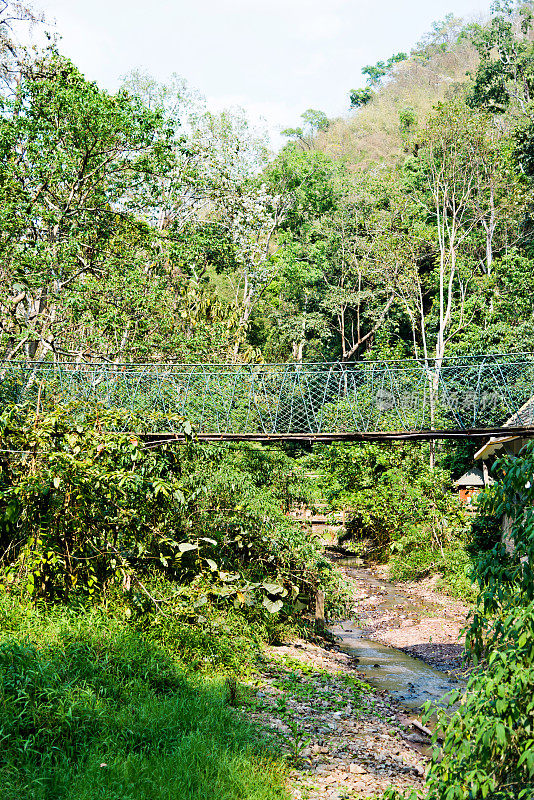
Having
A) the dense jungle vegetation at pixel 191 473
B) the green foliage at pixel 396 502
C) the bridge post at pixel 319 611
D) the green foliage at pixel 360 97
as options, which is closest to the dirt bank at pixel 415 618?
the dense jungle vegetation at pixel 191 473

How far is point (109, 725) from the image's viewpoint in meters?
4.80

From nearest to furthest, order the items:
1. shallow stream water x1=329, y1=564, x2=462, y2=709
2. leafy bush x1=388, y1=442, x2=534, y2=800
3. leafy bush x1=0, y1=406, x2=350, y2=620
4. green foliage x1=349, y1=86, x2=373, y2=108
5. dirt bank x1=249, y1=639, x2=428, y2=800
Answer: leafy bush x1=388, y1=442, x2=534, y2=800 → dirt bank x1=249, y1=639, x2=428, y2=800 → leafy bush x1=0, y1=406, x2=350, y2=620 → shallow stream water x1=329, y1=564, x2=462, y2=709 → green foliage x1=349, y1=86, x2=373, y2=108

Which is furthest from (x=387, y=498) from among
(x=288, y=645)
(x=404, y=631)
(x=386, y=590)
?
(x=288, y=645)

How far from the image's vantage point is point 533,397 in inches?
359

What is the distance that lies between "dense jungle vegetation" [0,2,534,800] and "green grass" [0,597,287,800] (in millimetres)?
20

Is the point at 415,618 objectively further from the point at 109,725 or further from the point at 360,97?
the point at 360,97

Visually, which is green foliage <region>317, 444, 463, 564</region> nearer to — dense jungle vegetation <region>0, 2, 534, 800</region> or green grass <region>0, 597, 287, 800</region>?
dense jungle vegetation <region>0, 2, 534, 800</region>

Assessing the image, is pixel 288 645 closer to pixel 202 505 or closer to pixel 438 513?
pixel 202 505

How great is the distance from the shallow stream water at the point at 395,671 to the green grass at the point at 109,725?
8.00ft

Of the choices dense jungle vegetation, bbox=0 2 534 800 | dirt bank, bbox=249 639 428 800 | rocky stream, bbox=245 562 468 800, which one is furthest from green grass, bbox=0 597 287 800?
rocky stream, bbox=245 562 468 800

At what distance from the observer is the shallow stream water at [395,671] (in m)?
7.67

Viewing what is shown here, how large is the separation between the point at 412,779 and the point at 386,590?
317 inches

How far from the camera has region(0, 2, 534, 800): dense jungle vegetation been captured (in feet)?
14.1

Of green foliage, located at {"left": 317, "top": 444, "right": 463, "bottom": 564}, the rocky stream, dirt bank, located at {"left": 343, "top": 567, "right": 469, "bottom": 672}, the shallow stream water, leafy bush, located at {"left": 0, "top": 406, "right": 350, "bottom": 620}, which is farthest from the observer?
green foliage, located at {"left": 317, "top": 444, "right": 463, "bottom": 564}
